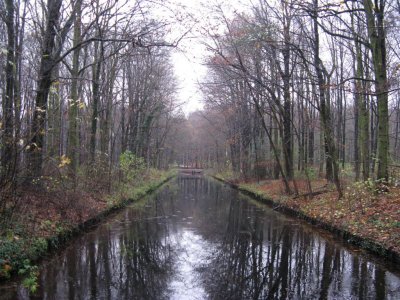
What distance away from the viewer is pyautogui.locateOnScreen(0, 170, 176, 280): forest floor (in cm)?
748

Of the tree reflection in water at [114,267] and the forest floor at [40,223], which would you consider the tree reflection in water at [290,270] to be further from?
the forest floor at [40,223]

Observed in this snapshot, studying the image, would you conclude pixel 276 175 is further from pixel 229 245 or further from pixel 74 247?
pixel 74 247

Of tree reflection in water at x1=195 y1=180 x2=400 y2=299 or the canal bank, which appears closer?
tree reflection in water at x1=195 y1=180 x2=400 y2=299

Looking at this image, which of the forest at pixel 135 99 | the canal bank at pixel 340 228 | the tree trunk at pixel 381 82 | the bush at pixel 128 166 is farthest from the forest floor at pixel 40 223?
the tree trunk at pixel 381 82

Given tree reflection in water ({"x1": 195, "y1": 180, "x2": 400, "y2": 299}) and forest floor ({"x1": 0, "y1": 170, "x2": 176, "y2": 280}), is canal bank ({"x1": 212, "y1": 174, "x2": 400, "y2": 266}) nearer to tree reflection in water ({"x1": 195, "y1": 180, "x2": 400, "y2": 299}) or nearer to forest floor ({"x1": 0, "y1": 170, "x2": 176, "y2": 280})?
tree reflection in water ({"x1": 195, "y1": 180, "x2": 400, "y2": 299})

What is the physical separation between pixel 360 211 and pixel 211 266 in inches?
264

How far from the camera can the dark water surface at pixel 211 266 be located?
664 centimetres

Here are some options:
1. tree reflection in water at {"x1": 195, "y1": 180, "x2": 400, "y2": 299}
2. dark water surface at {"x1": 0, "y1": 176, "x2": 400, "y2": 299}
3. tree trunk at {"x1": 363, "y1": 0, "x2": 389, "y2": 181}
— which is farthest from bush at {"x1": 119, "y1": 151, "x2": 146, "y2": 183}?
tree trunk at {"x1": 363, "y1": 0, "x2": 389, "y2": 181}

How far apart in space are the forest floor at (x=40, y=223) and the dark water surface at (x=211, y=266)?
1.42 ft

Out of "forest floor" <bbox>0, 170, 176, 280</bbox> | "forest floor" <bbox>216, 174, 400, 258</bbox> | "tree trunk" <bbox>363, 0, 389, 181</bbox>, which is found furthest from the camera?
"tree trunk" <bbox>363, 0, 389, 181</bbox>

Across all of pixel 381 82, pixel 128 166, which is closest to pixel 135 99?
pixel 128 166

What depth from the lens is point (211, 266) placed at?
850cm

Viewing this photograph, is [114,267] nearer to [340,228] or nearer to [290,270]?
[290,270]

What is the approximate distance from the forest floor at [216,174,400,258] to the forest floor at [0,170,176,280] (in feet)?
26.3
